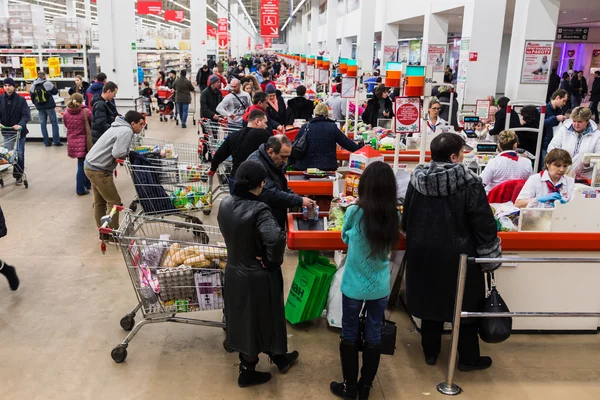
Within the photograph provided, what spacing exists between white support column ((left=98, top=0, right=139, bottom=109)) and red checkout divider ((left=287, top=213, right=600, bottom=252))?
9.57m

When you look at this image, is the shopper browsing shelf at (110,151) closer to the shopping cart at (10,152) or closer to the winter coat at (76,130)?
the winter coat at (76,130)

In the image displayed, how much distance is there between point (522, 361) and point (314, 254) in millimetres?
1720

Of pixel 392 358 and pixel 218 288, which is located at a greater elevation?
pixel 218 288

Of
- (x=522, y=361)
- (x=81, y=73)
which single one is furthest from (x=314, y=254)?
(x=81, y=73)

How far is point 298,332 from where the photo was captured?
4461 millimetres

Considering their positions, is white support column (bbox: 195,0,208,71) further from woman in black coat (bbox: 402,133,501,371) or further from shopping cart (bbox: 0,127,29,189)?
woman in black coat (bbox: 402,133,501,371)

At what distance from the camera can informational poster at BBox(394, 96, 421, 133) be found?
4.65 m

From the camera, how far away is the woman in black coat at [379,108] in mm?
9883

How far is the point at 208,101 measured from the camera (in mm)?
10797

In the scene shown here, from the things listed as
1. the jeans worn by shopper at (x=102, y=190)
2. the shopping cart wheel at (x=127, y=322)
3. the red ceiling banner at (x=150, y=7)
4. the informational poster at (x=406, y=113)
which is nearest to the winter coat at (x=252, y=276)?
the shopping cart wheel at (x=127, y=322)

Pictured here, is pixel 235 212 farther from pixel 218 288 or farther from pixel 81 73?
pixel 81 73

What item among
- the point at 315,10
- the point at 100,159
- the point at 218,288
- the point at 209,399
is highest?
the point at 315,10

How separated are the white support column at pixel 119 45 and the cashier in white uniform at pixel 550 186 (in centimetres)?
1006

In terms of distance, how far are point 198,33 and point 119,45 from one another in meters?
8.25
